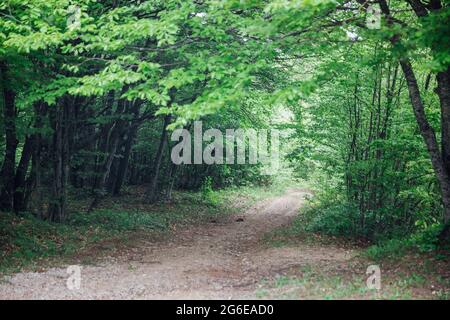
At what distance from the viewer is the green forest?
9227mm

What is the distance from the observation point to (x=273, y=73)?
18344mm

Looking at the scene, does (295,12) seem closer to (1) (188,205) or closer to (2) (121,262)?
(2) (121,262)

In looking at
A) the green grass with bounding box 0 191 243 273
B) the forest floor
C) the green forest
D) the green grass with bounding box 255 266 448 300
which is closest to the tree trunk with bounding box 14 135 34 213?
the green forest

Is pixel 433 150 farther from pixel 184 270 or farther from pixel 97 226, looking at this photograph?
pixel 97 226

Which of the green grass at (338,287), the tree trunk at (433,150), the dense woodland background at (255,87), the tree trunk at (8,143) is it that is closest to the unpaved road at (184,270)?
the green grass at (338,287)

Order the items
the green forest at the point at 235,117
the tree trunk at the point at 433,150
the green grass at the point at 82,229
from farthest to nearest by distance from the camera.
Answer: the green grass at the point at 82,229 → the tree trunk at the point at 433,150 → the green forest at the point at 235,117

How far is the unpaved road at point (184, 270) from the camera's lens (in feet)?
28.2

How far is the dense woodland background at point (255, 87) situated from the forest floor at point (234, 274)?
208 cm

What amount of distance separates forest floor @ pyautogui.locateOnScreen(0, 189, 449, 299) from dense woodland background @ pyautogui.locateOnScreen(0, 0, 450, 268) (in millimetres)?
2078

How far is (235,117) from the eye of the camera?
76.6 feet

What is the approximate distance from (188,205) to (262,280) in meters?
15.6

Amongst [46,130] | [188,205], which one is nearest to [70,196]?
[188,205]

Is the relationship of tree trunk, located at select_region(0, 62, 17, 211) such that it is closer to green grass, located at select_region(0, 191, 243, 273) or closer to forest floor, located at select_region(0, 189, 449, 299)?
green grass, located at select_region(0, 191, 243, 273)

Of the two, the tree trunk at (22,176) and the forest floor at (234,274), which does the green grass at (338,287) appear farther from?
the tree trunk at (22,176)
